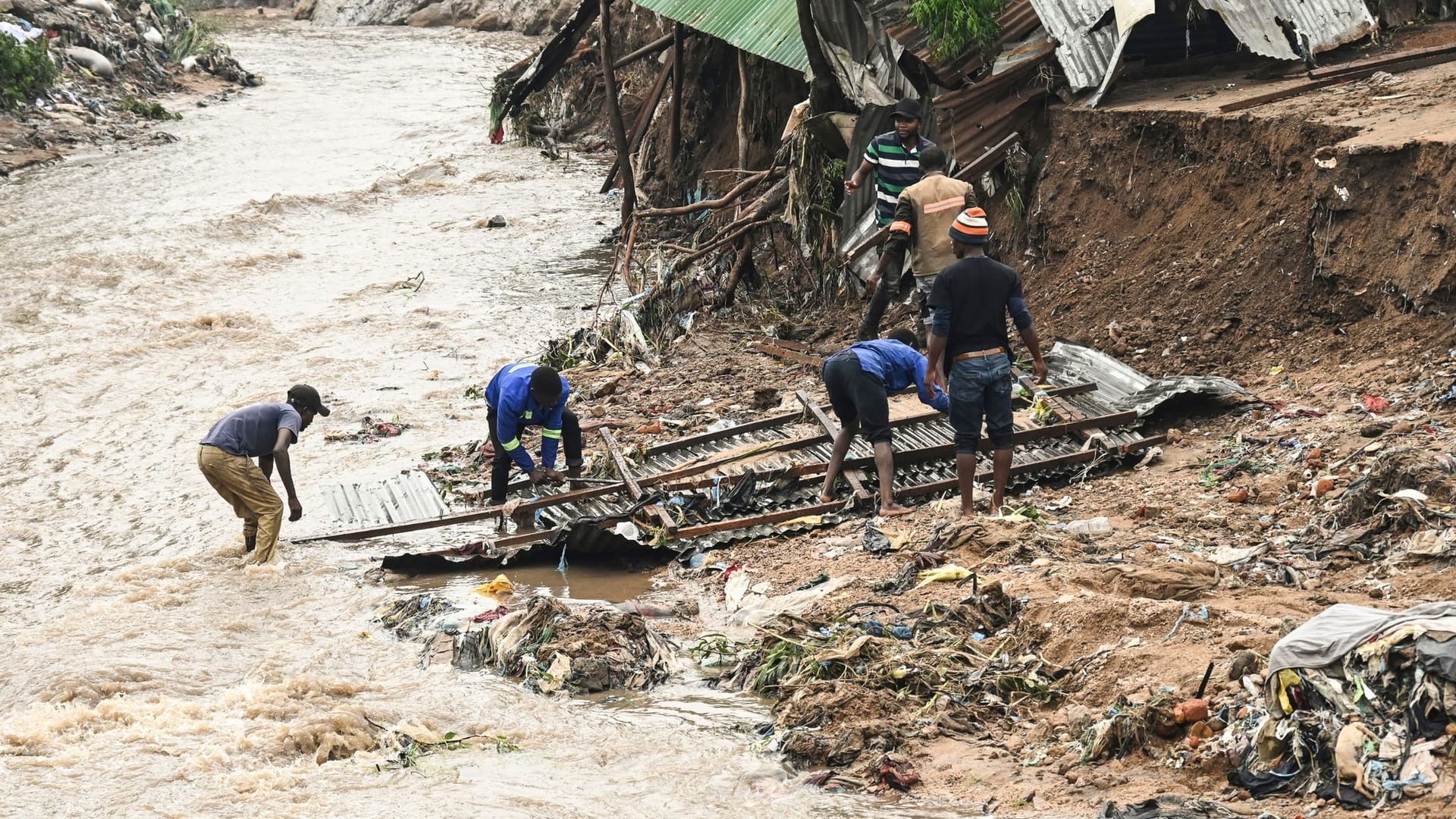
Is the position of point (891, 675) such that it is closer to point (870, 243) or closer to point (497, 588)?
point (497, 588)

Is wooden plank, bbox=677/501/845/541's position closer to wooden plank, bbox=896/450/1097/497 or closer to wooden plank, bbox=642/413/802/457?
wooden plank, bbox=896/450/1097/497

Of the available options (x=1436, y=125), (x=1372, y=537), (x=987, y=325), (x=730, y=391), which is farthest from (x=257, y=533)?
(x=1436, y=125)

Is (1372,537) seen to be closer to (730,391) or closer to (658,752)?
(658,752)

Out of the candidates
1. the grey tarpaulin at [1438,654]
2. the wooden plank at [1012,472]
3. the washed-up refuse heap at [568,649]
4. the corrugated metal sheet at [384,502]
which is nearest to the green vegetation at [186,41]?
the corrugated metal sheet at [384,502]

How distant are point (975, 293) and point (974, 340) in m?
0.24

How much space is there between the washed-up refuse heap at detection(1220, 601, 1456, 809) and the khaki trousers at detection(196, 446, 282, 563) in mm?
5854

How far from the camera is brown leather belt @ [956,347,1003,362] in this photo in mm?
6777

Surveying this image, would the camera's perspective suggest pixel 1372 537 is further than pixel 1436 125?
No

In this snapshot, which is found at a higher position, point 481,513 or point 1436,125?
point 1436,125

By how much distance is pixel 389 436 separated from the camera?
36.3 ft

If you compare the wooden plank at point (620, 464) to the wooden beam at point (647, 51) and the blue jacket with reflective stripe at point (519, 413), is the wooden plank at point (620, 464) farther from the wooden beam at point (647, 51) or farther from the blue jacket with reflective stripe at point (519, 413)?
the wooden beam at point (647, 51)

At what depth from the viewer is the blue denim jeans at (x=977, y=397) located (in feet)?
22.4

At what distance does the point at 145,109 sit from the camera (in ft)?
86.5

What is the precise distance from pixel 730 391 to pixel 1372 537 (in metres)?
5.53
